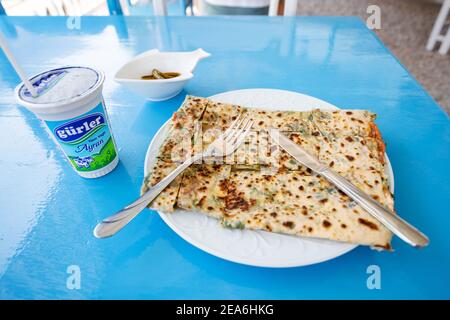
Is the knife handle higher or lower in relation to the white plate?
higher

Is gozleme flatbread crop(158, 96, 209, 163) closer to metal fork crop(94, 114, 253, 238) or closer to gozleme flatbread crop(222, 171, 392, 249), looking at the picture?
metal fork crop(94, 114, 253, 238)

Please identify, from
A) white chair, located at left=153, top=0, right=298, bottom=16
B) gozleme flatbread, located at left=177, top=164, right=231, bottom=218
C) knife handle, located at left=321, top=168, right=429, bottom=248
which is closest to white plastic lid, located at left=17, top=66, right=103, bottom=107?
Answer: gozleme flatbread, located at left=177, top=164, right=231, bottom=218

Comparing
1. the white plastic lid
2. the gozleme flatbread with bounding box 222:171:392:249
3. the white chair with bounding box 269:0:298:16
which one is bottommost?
the gozleme flatbread with bounding box 222:171:392:249

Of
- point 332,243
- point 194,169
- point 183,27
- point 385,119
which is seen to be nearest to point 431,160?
point 385,119

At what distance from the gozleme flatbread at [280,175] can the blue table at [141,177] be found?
0.35ft

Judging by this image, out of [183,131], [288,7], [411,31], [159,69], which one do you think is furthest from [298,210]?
[411,31]

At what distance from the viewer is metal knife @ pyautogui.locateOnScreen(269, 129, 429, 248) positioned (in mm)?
605

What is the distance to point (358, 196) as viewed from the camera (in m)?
0.68

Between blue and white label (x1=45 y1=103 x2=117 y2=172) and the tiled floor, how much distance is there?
2.98 m

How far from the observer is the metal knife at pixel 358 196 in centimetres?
60

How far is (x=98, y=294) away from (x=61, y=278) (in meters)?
0.10

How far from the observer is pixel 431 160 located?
0.91 m

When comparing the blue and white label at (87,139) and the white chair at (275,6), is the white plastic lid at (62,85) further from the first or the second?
the white chair at (275,6)

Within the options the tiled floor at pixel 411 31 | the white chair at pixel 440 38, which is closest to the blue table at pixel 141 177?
the tiled floor at pixel 411 31
